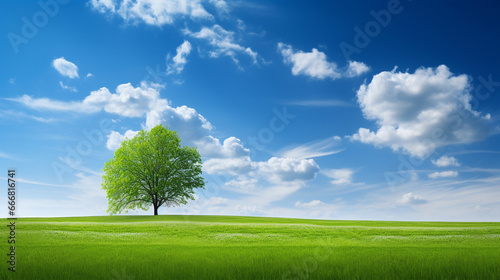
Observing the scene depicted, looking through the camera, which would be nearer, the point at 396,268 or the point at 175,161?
the point at 396,268

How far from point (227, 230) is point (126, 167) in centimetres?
2806

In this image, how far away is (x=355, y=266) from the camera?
10031 millimetres

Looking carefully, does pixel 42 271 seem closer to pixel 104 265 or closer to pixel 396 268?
pixel 104 265

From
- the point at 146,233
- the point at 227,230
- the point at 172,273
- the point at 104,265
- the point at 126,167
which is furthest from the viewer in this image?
the point at 126,167

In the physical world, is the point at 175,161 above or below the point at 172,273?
above

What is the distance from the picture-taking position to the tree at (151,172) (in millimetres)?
52094

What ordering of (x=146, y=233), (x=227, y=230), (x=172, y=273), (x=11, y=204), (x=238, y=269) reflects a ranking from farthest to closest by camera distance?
(x=227, y=230) < (x=146, y=233) < (x=11, y=204) < (x=238, y=269) < (x=172, y=273)

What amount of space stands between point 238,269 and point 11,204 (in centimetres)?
912

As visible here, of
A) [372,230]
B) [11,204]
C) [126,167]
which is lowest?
[372,230]

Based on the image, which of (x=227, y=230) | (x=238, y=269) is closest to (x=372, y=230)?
(x=227, y=230)

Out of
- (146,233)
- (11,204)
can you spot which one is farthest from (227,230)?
(11,204)

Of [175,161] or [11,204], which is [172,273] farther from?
[175,161]

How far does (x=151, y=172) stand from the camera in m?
52.9

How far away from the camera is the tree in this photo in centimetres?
5209
